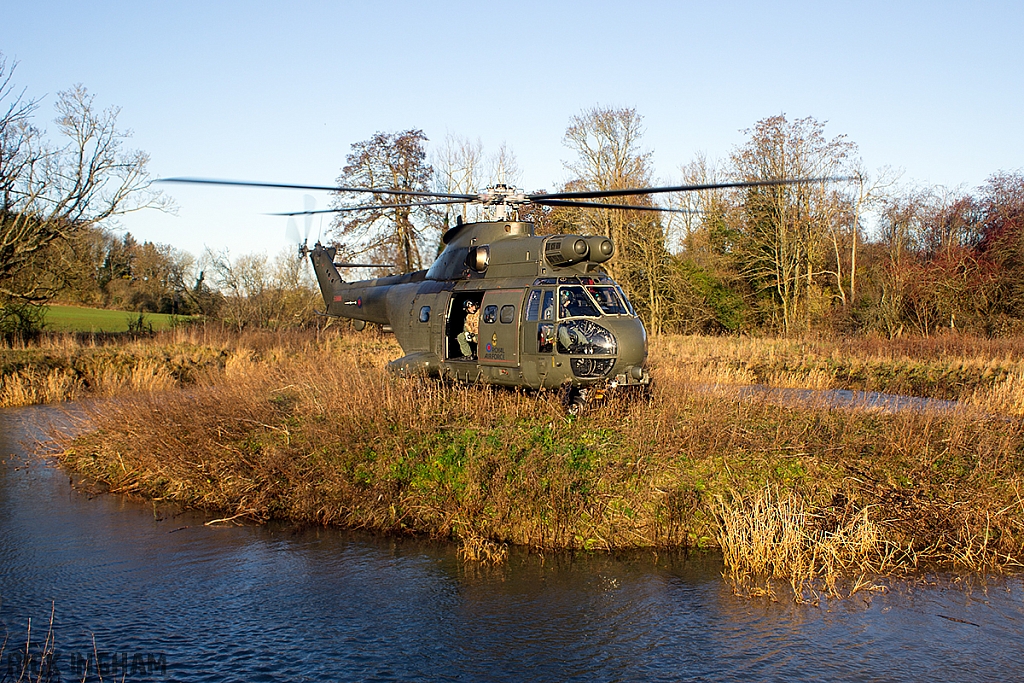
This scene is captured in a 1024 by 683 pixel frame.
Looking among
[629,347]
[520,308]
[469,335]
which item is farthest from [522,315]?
[469,335]

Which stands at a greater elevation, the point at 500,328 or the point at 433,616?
the point at 500,328

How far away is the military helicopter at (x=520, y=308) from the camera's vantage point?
12.2 m

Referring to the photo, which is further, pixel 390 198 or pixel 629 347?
pixel 390 198

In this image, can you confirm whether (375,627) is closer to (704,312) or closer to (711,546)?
(711,546)

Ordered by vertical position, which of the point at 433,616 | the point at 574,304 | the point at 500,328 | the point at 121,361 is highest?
the point at 574,304

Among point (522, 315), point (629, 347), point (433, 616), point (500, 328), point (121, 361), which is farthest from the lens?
point (121, 361)

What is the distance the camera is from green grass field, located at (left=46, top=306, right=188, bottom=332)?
3400cm

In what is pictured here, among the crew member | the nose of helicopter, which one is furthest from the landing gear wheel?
the crew member

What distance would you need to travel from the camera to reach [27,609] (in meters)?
7.84

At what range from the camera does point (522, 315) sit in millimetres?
12656

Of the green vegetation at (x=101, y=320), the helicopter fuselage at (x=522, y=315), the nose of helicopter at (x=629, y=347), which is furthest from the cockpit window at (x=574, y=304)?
the green vegetation at (x=101, y=320)

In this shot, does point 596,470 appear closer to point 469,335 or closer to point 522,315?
point 522,315

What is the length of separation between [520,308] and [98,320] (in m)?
34.3

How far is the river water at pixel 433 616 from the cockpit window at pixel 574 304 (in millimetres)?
4224
